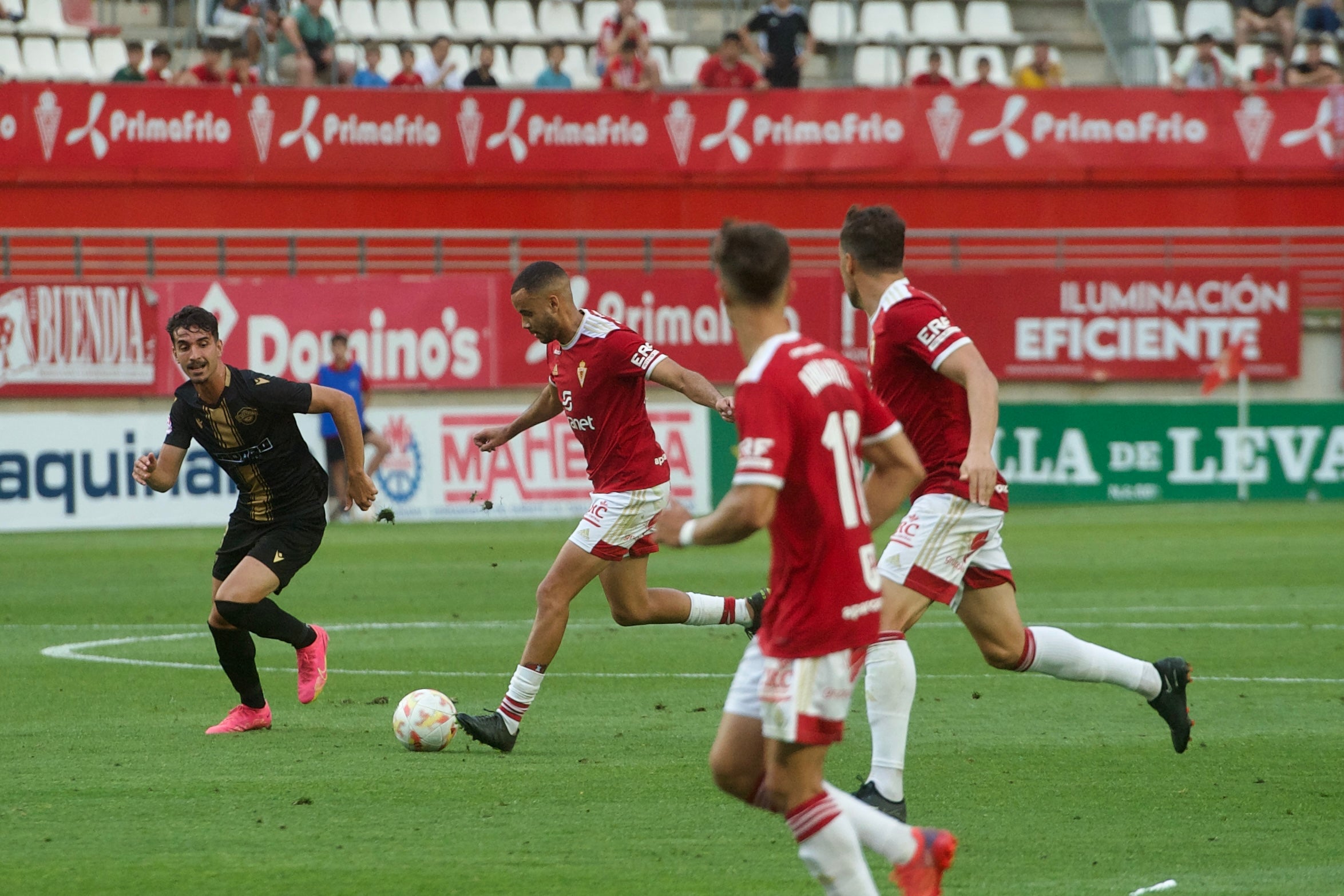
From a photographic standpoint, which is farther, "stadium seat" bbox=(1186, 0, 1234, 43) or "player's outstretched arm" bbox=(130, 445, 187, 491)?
"stadium seat" bbox=(1186, 0, 1234, 43)

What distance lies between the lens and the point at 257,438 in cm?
831

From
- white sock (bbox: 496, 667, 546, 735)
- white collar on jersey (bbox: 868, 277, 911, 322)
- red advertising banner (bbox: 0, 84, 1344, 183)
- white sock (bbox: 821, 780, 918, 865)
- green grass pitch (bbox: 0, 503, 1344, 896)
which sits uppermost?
red advertising banner (bbox: 0, 84, 1344, 183)

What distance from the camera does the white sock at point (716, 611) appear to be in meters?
8.53

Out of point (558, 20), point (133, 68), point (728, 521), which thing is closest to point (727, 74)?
point (558, 20)

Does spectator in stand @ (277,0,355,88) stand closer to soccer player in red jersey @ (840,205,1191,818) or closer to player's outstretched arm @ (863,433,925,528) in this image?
soccer player in red jersey @ (840,205,1191,818)

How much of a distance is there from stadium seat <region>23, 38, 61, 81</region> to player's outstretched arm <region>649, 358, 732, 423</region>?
66.8 ft

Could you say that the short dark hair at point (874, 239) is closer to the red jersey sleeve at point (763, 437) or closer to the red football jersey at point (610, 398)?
the red football jersey at point (610, 398)

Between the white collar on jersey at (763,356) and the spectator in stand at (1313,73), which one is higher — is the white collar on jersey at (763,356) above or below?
below


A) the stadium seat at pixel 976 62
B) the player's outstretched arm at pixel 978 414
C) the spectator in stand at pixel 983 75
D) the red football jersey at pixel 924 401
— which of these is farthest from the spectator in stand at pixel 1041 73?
the player's outstretched arm at pixel 978 414

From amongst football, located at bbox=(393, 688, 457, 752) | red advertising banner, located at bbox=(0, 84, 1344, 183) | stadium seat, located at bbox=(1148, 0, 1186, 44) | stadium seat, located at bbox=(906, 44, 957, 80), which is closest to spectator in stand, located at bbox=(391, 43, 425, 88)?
red advertising banner, located at bbox=(0, 84, 1344, 183)

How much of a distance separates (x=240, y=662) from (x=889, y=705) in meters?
3.52

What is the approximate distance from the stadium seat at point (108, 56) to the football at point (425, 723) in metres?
20.6

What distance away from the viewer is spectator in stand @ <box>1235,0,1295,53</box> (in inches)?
1126

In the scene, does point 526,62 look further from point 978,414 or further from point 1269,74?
point 978,414
